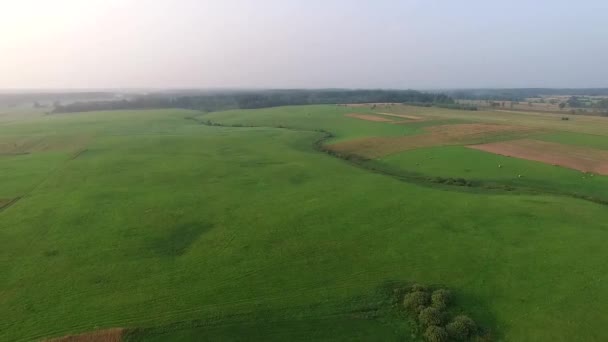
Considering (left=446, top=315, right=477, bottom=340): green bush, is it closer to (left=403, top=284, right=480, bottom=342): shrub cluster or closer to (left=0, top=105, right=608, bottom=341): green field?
(left=403, top=284, right=480, bottom=342): shrub cluster

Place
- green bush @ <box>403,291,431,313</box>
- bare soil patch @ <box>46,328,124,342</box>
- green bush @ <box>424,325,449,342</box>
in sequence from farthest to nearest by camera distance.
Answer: green bush @ <box>403,291,431,313</box> → green bush @ <box>424,325,449,342</box> → bare soil patch @ <box>46,328,124,342</box>

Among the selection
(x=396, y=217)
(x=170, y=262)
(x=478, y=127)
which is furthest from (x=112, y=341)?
(x=478, y=127)

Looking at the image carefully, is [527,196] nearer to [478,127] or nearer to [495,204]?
[495,204]

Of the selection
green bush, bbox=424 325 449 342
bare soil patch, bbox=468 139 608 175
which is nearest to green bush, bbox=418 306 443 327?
green bush, bbox=424 325 449 342

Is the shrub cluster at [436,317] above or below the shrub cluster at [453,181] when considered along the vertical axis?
below

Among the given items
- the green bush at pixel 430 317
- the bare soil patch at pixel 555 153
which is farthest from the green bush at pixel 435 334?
the bare soil patch at pixel 555 153

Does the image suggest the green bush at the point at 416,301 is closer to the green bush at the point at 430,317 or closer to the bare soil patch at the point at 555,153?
the green bush at the point at 430,317
